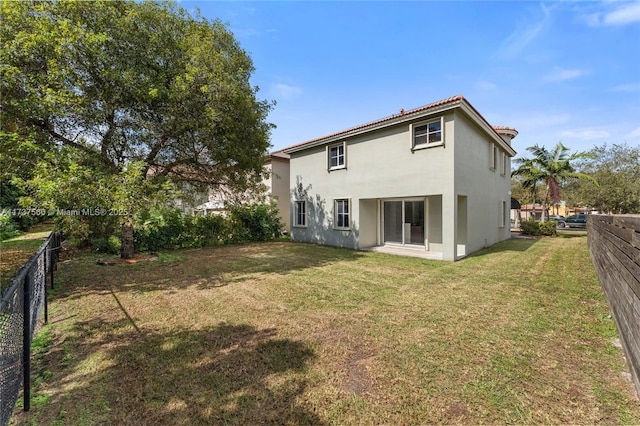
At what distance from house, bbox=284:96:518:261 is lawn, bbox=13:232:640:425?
4700mm

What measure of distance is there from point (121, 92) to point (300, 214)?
414 inches

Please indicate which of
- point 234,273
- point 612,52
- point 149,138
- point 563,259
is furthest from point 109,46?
point 563,259

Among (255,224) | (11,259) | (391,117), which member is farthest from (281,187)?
(11,259)

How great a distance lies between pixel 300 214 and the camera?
1712 centimetres

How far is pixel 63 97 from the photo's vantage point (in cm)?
751

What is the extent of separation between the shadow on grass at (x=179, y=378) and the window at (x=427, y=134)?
30.4 ft

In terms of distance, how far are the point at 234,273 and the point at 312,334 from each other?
4.98 meters

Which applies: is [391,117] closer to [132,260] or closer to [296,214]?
[296,214]

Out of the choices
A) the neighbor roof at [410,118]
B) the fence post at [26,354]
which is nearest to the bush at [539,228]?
the neighbor roof at [410,118]

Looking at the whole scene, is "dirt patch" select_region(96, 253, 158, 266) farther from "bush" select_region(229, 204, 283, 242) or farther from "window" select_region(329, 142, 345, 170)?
"window" select_region(329, 142, 345, 170)

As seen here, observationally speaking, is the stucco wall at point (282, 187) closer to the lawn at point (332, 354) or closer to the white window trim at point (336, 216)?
the white window trim at point (336, 216)

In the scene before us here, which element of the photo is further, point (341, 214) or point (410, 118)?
point (341, 214)

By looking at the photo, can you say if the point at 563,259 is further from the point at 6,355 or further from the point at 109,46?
the point at 109,46

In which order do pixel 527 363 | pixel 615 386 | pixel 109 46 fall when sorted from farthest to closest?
pixel 109 46, pixel 527 363, pixel 615 386
